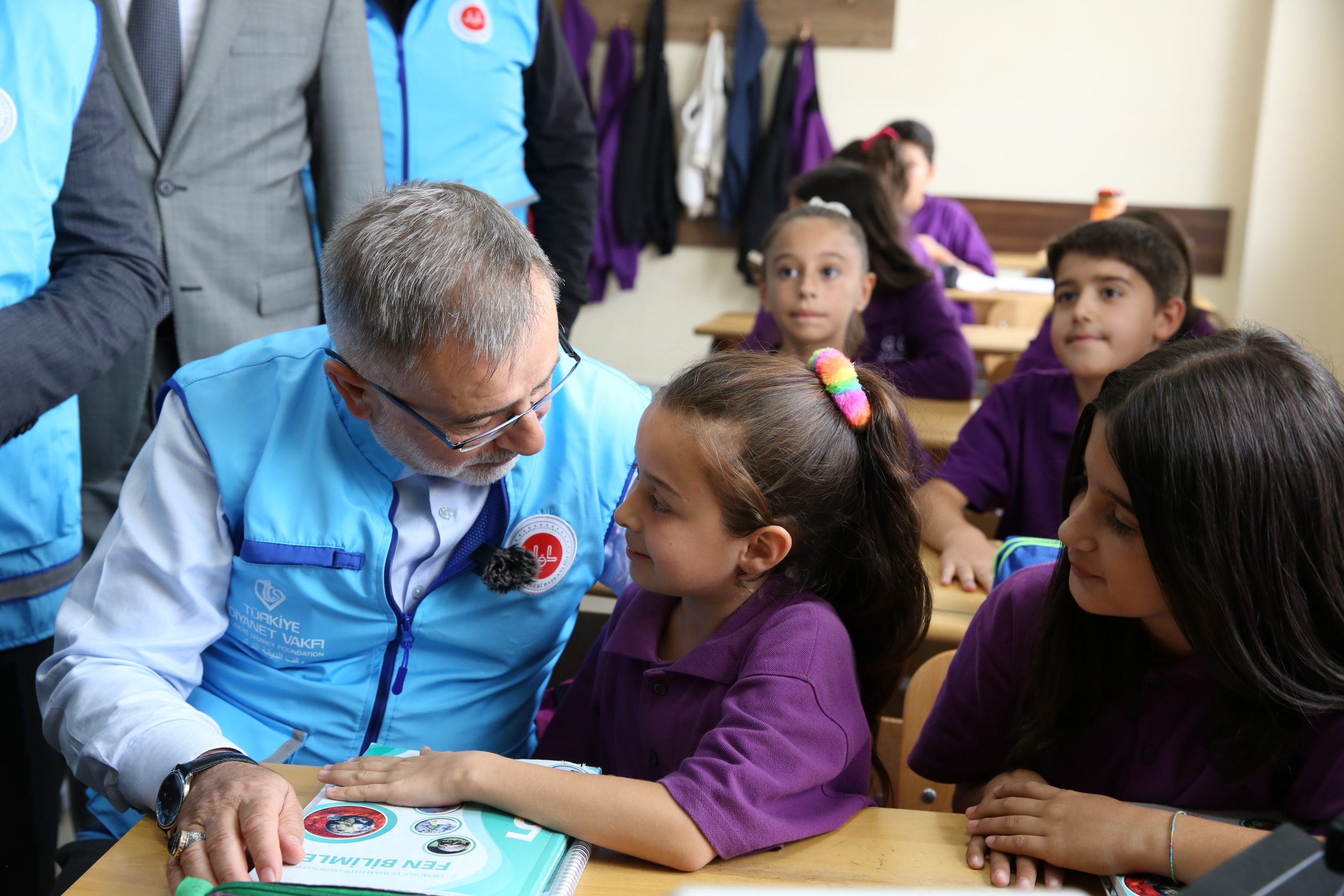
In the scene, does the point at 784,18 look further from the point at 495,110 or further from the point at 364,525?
the point at 364,525

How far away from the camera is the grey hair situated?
113 centimetres

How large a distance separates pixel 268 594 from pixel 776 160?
16.8 ft

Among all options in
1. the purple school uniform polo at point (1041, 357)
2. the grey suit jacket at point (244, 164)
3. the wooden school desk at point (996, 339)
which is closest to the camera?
the grey suit jacket at point (244, 164)

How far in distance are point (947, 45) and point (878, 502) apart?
536 cm

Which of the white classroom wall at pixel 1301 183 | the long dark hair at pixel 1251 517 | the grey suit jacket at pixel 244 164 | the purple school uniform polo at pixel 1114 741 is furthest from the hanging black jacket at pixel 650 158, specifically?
the long dark hair at pixel 1251 517

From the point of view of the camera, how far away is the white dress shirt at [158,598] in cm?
110

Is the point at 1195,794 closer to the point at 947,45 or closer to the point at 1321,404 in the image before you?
the point at 1321,404

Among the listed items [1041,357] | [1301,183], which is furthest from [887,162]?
[1301,183]

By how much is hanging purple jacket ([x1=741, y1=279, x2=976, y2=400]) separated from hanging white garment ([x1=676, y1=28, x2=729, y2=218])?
2.80 metres

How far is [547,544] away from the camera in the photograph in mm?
1338

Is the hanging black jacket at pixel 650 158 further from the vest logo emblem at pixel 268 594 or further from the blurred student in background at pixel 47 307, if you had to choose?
the vest logo emblem at pixel 268 594

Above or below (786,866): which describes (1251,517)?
above

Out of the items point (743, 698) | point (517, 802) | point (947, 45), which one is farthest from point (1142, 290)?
point (947, 45)

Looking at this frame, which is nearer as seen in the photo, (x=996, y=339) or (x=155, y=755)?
(x=155, y=755)
